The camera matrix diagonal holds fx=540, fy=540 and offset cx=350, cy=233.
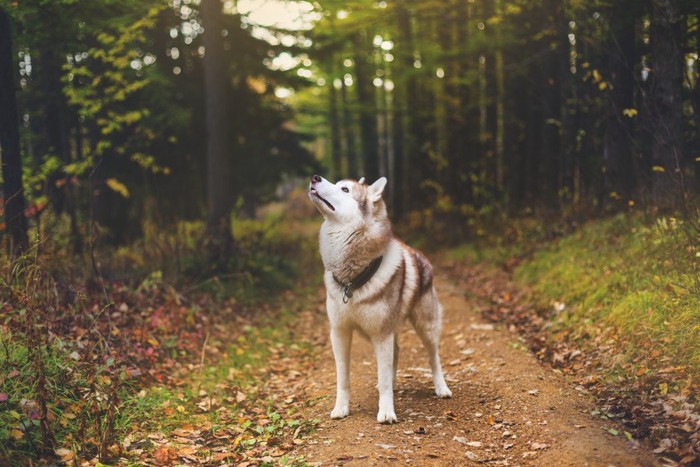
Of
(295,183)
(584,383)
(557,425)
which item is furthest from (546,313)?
(295,183)

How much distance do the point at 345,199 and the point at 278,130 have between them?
1241cm

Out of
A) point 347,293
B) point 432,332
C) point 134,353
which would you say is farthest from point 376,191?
point 134,353

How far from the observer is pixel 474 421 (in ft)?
16.5

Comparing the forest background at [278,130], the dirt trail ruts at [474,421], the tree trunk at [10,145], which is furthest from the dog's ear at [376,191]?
the tree trunk at [10,145]

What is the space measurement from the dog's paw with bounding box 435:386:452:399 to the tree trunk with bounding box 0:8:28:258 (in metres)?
5.16

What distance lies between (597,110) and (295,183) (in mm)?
45216

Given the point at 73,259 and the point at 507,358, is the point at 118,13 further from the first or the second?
the point at 507,358

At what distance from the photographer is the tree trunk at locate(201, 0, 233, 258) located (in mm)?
10727

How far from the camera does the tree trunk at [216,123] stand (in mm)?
10727

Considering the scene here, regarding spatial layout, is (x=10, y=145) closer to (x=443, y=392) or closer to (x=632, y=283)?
(x=443, y=392)

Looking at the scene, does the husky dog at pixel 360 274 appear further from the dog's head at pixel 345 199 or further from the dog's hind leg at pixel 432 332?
the dog's hind leg at pixel 432 332

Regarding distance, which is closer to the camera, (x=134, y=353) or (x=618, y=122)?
(x=134, y=353)

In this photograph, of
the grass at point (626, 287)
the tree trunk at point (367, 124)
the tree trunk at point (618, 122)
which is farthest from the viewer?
the tree trunk at point (367, 124)

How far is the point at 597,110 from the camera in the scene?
34.1ft
